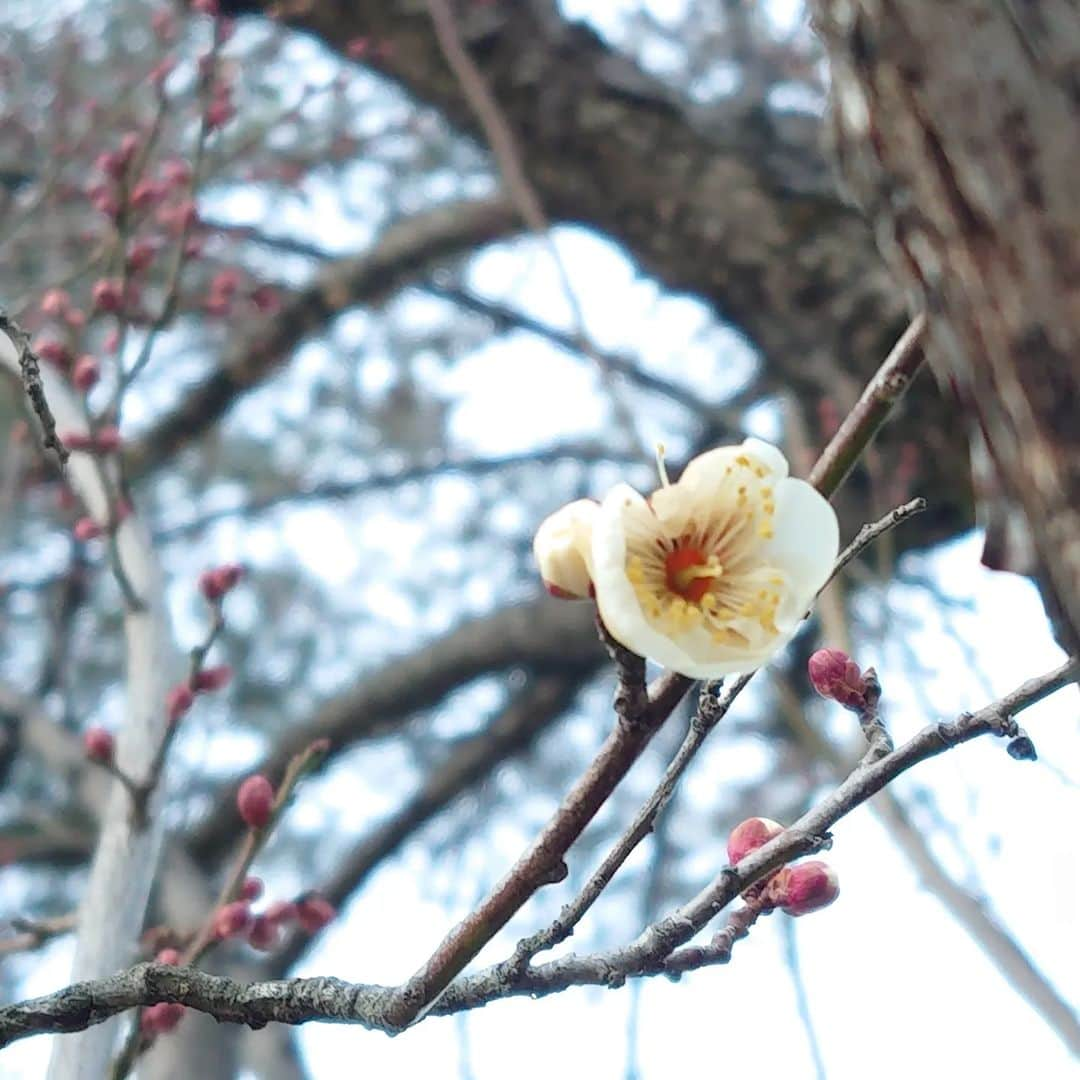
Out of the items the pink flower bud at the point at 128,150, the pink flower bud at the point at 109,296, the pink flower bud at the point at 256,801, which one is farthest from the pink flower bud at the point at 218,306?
the pink flower bud at the point at 256,801

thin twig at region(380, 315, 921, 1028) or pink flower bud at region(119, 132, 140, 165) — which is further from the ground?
pink flower bud at region(119, 132, 140, 165)

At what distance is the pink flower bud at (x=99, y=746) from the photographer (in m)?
1.06

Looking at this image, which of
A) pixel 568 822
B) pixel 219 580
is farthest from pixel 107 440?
pixel 568 822

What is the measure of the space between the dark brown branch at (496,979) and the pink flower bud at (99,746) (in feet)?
1.69

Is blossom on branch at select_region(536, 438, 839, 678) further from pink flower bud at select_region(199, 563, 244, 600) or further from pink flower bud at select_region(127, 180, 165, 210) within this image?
pink flower bud at select_region(127, 180, 165, 210)

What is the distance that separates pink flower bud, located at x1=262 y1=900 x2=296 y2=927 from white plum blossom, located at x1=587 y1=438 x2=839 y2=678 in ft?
2.13

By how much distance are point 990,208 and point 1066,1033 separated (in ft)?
2.23

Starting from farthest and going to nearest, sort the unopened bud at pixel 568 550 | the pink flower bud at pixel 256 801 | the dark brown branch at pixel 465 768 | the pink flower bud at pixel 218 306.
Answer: the dark brown branch at pixel 465 768
the pink flower bud at pixel 218 306
the pink flower bud at pixel 256 801
the unopened bud at pixel 568 550

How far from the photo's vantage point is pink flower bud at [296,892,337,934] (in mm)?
1123

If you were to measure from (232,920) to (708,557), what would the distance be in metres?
0.60

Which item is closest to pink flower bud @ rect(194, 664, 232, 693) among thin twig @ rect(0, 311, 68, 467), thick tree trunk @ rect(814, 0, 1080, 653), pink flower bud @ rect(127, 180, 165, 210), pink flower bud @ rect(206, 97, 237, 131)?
thin twig @ rect(0, 311, 68, 467)

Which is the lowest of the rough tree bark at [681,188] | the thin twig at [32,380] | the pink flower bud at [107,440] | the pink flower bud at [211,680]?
the thin twig at [32,380]

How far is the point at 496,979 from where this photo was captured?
0.53m

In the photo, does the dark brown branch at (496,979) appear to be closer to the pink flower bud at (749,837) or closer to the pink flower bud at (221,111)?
the pink flower bud at (749,837)
